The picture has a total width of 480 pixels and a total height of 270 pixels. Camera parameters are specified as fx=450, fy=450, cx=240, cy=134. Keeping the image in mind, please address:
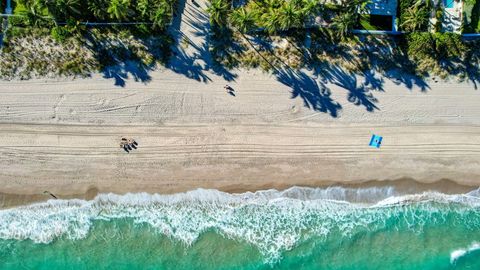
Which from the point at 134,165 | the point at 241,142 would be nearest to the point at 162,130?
the point at 134,165

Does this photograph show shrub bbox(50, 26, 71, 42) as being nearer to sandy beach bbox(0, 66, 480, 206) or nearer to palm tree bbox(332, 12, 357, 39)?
sandy beach bbox(0, 66, 480, 206)

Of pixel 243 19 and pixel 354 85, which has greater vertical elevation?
pixel 243 19

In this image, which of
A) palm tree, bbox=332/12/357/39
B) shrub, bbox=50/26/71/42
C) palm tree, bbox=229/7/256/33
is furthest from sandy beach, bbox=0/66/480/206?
palm tree, bbox=332/12/357/39

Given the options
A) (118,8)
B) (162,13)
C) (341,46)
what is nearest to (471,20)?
(341,46)

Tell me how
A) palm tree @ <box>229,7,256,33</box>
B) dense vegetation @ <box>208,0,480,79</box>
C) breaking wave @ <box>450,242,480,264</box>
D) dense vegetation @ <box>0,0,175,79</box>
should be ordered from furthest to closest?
breaking wave @ <box>450,242,480,264</box> → dense vegetation @ <box>208,0,480,79</box> → dense vegetation @ <box>0,0,175,79</box> → palm tree @ <box>229,7,256,33</box>

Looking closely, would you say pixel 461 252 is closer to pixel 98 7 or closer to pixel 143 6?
pixel 143 6

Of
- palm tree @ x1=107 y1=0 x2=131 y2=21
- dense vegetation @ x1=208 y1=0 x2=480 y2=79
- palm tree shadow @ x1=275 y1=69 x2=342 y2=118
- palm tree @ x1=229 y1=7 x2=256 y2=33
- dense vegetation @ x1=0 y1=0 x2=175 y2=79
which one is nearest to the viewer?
palm tree @ x1=107 y1=0 x2=131 y2=21

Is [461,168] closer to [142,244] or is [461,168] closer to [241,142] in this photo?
[241,142]
